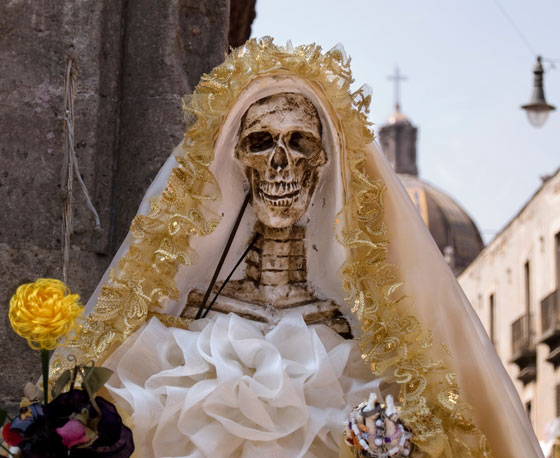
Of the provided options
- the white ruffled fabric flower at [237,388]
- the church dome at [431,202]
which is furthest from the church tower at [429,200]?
the white ruffled fabric flower at [237,388]

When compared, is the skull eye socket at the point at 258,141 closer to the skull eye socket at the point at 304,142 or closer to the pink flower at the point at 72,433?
the skull eye socket at the point at 304,142

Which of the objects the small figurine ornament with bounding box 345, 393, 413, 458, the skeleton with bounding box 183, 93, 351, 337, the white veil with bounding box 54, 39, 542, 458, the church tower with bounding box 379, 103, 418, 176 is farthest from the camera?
the church tower with bounding box 379, 103, 418, 176

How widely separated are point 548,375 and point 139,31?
19.0m

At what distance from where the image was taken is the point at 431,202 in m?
53.8

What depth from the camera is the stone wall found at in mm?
4930

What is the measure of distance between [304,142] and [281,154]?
113mm

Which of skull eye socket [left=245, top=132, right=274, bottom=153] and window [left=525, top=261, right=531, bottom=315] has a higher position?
window [left=525, top=261, right=531, bottom=315]

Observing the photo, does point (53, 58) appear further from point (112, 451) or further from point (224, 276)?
point (112, 451)

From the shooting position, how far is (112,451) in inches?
126

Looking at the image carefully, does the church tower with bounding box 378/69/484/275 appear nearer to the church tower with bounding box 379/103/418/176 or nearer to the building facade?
the church tower with bounding box 379/103/418/176

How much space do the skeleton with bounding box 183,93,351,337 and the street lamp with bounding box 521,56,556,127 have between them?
409 inches

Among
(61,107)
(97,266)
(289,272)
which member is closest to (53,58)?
(61,107)

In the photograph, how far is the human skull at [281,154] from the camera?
4.18m

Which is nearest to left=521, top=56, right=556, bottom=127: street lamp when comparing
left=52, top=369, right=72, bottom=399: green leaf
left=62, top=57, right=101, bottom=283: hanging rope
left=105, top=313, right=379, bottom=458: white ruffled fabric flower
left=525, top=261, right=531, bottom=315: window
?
left=62, top=57, right=101, bottom=283: hanging rope
